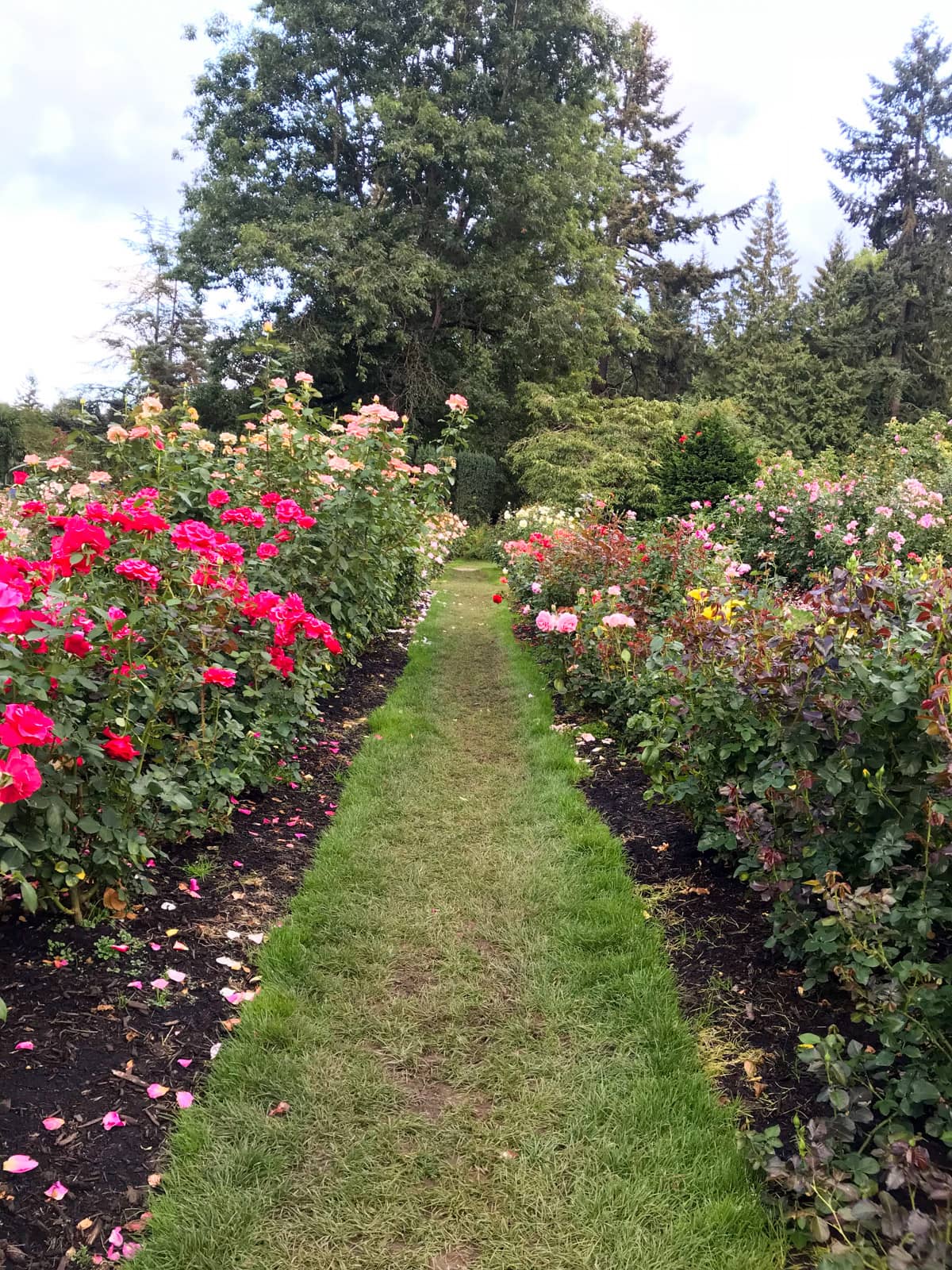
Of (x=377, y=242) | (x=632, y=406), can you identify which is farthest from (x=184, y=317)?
(x=632, y=406)

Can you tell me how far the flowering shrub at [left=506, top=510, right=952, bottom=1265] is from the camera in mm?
1436

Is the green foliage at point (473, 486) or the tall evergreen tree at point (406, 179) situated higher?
the tall evergreen tree at point (406, 179)

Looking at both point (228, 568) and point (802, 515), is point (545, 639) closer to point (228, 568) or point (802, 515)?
point (228, 568)

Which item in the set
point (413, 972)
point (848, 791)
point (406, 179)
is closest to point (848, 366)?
point (406, 179)

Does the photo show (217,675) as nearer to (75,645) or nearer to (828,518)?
(75,645)

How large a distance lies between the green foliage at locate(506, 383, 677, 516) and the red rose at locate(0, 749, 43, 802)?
11.0 metres

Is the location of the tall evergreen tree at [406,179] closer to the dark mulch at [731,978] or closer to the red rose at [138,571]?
the red rose at [138,571]

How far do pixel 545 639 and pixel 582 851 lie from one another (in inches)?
94.7

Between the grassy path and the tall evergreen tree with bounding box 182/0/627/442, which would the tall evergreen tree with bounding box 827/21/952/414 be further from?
the grassy path

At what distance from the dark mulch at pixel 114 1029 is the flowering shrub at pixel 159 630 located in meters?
0.15

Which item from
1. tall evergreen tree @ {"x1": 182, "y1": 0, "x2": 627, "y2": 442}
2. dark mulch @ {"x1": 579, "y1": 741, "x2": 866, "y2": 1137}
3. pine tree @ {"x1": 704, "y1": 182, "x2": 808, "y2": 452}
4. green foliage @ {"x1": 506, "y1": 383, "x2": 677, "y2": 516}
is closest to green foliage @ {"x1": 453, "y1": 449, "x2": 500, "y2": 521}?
green foliage @ {"x1": 506, "y1": 383, "x2": 677, "y2": 516}

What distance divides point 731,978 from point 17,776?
188 cm

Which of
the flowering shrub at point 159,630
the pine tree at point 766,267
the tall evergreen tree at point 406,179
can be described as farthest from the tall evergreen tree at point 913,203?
the flowering shrub at point 159,630

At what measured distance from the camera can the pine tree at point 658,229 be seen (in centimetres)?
2630
